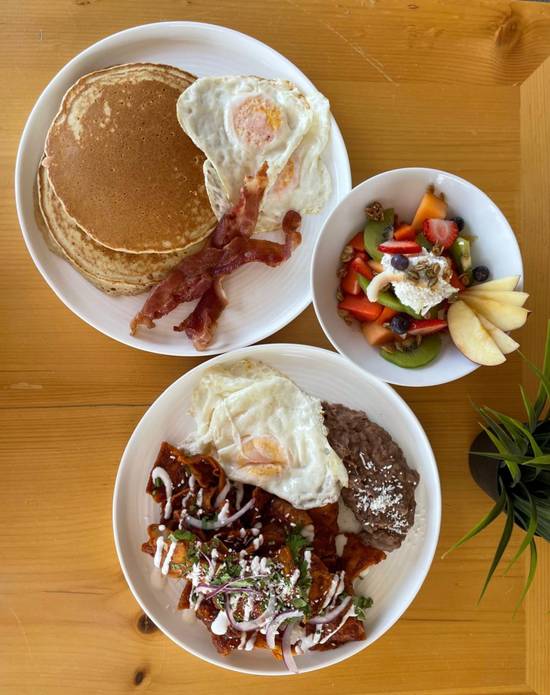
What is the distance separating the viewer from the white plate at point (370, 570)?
1747mm

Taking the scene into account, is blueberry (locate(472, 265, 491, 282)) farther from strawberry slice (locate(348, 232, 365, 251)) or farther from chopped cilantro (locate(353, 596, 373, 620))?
chopped cilantro (locate(353, 596, 373, 620))

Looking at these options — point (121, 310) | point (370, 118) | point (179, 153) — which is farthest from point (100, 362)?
point (370, 118)

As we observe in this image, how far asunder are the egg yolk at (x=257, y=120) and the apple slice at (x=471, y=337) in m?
0.74

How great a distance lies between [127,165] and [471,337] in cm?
105

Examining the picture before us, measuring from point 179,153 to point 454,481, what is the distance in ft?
4.39

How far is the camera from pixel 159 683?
1836mm

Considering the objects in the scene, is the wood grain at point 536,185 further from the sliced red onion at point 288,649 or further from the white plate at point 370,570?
the sliced red onion at point 288,649

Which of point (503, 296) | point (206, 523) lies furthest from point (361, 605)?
point (503, 296)

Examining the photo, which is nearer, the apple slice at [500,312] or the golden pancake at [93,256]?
the apple slice at [500,312]

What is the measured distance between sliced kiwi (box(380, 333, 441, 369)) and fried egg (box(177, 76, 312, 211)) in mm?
630

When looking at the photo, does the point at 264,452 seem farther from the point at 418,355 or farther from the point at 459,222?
the point at 459,222

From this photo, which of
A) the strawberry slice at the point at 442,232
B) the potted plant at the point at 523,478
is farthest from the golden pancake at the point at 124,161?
the potted plant at the point at 523,478

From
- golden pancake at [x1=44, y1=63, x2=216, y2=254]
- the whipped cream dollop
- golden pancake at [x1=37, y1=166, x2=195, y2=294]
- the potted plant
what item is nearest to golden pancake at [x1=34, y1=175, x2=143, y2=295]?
golden pancake at [x1=37, y1=166, x2=195, y2=294]

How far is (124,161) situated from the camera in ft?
5.30
